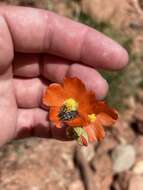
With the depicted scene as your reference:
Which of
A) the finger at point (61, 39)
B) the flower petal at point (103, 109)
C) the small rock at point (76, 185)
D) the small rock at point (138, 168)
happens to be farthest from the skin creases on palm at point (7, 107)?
the small rock at point (138, 168)

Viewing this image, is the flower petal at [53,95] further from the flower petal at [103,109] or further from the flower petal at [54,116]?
the flower petal at [103,109]

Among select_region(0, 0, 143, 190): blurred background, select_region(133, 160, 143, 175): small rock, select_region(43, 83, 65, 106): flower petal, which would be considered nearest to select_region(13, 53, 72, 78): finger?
select_region(43, 83, 65, 106): flower petal

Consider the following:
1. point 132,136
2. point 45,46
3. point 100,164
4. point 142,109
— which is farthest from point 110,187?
point 45,46

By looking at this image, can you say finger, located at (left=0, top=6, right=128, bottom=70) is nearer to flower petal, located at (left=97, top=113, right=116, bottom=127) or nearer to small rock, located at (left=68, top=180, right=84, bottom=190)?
flower petal, located at (left=97, top=113, right=116, bottom=127)

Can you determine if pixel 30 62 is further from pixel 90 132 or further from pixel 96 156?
pixel 96 156

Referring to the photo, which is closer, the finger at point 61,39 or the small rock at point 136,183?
the finger at point 61,39

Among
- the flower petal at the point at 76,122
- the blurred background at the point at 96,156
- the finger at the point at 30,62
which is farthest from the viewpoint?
the blurred background at the point at 96,156
